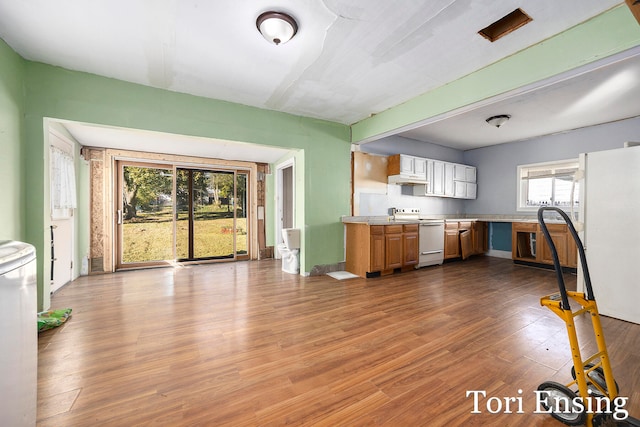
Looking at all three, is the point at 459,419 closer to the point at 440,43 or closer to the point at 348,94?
the point at 440,43

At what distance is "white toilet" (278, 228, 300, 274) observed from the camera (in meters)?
4.34

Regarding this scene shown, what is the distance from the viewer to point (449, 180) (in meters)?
5.91

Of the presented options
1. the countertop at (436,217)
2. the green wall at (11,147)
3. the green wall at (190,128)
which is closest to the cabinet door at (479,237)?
the countertop at (436,217)

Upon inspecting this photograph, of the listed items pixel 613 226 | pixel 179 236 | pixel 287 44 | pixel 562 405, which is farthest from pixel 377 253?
pixel 179 236

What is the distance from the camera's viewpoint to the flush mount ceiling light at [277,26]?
1972mm

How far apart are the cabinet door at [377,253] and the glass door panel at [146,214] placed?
3.99 meters

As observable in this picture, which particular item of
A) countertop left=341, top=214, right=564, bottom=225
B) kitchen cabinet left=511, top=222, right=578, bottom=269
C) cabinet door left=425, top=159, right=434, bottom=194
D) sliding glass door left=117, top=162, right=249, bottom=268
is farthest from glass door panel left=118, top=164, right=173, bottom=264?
kitchen cabinet left=511, top=222, right=578, bottom=269

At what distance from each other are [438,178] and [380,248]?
259 cm

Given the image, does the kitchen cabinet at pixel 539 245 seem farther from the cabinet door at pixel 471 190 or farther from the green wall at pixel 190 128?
the green wall at pixel 190 128

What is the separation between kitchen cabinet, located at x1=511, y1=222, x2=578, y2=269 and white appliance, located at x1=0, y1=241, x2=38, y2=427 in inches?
222

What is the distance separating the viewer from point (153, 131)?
3.16 metres

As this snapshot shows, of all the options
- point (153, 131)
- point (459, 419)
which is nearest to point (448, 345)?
point (459, 419)

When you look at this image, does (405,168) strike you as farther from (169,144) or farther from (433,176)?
(169,144)

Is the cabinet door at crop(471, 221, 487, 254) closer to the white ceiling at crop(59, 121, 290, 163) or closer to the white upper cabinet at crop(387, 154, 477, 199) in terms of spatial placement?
the white upper cabinet at crop(387, 154, 477, 199)
